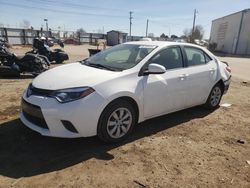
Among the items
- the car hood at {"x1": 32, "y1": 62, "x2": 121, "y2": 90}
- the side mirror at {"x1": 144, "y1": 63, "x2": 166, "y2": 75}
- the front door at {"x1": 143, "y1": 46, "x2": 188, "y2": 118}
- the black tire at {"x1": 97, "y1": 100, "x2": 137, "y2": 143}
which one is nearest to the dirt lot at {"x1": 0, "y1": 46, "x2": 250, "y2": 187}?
the black tire at {"x1": 97, "y1": 100, "x2": 137, "y2": 143}

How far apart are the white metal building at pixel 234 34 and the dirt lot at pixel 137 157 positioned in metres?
36.0

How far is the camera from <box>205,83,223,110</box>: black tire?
581 centimetres

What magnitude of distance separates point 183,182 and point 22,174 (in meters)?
1.95

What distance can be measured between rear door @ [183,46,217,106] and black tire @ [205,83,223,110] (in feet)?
0.66

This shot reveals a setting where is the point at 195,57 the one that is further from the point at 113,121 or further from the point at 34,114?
the point at 34,114

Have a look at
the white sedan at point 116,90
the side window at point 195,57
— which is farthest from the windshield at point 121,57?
the side window at point 195,57

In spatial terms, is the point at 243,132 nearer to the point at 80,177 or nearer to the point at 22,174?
the point at 80,177

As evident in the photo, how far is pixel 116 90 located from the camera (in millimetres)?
3750

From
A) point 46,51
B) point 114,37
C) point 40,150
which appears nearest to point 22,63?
point 46,51

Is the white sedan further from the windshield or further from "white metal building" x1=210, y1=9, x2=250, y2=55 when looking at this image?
"white metal building" x1=210, y1=9, x2=250, y2=55

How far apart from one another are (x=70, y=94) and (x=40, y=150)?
3.11 feet

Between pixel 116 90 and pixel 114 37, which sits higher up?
pixel 116 90

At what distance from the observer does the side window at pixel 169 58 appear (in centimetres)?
455

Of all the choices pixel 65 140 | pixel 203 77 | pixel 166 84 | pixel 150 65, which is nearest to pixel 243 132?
pixel 203 77
